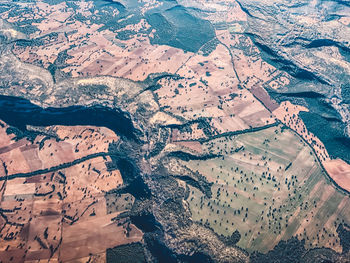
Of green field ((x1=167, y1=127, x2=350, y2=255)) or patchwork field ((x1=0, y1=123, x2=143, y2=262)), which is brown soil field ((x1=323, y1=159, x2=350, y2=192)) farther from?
patchwork field ((x1=0, y1=123, x2=143, y2=262))

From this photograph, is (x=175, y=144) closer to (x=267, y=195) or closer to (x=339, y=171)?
(x=267, y=195)

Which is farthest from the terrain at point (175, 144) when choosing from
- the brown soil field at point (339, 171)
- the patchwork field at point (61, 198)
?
the brown soil field at point (339, 171)

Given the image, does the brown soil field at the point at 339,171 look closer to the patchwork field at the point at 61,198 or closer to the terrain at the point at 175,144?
the terrain at the point at 175,144

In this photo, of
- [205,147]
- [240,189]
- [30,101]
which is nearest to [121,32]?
[30,101]

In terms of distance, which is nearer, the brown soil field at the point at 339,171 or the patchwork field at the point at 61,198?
the patchwork field at the point at 61,198

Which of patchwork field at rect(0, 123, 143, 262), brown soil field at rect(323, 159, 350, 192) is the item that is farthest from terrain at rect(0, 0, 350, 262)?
brown soil field at rect(323, 159, 350, 192)

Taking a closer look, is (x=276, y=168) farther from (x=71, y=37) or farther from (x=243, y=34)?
(x=71, y=37)

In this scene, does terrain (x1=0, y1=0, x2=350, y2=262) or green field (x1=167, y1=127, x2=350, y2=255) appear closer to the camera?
terrain (x1=0, y1=0, x2=350, y2=262)
